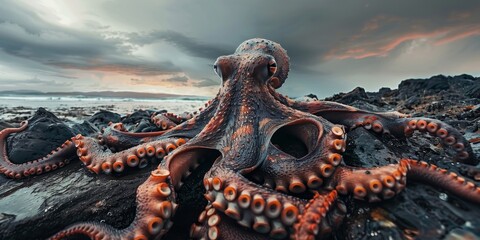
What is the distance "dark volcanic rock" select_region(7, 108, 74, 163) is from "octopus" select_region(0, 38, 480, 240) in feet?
1.32

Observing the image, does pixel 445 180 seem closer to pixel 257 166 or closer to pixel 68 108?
pixel 257 166

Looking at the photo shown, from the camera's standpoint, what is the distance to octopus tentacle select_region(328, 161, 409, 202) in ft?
6.44

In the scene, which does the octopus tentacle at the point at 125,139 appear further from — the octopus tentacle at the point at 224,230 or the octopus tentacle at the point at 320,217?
the octopus tentacle at the point at 320,217

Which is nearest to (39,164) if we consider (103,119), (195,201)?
(195,201)

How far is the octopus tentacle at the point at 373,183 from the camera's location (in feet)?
6.44

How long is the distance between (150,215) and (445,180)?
2235mm

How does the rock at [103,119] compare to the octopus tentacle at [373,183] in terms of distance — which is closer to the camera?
the octopus tentacle at [373,183]

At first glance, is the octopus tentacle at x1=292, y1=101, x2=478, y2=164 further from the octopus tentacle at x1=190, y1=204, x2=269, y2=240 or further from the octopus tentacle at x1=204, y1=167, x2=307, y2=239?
the octopus tentacle at x1=190, y1=204, x2=269, y2=240

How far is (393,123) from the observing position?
2.96m

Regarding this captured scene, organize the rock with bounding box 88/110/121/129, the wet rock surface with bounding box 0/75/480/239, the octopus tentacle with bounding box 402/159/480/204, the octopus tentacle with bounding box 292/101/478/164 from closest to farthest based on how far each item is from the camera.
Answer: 1. the wet rock surface with bounding box 0/75/480/239
2. the octopus tentacle with bounding box 402/159/480/204
3. the octopus tentacle with bounding box 292/101/478/164
4. the rock with bounding box 88/110/121/129

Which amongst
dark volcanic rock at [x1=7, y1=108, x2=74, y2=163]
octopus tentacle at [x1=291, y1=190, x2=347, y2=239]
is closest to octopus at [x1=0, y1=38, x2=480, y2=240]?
octopus tentacle at [x1=291, y1=190, x2=347, y2=239]

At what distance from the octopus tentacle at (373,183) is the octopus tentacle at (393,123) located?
80 centimetres

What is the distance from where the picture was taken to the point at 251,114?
265 centimetres

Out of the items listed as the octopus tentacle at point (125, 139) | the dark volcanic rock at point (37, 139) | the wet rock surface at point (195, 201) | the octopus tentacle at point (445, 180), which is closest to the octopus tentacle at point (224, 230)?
the wet rock surface at point (195, 201)
